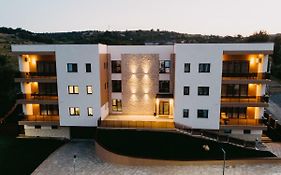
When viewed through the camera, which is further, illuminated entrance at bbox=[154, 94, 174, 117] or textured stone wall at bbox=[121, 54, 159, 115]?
textured stone wall at bbox=[121, 54, 159, 115]

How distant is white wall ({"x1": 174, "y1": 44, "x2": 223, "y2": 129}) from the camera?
2700cm

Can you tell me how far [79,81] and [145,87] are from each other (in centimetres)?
857

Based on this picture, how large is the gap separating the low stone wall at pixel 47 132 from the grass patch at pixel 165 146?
24.8ft

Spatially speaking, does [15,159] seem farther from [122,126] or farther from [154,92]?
[154,92]

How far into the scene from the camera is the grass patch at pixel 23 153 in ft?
80.2

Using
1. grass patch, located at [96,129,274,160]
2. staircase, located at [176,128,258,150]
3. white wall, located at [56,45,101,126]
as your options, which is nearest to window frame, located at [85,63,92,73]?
white wall, located at [56,45,101,126]

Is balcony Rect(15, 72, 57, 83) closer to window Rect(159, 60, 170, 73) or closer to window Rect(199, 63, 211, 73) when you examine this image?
window Rect(159, 60, 170, 73)

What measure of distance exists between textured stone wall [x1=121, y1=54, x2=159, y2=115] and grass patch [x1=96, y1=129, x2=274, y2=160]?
215 inches

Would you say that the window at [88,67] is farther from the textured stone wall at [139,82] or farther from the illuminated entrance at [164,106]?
the illuminated entrance at [164,106]

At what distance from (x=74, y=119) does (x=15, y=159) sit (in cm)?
768

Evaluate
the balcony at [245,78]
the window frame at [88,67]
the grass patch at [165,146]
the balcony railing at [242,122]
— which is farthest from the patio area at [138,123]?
the balcony at [245,78]

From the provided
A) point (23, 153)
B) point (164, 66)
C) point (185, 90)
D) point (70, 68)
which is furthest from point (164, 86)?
point (23, 153)

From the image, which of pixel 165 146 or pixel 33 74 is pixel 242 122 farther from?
pixel 33 74

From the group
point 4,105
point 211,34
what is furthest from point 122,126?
point 211,34
